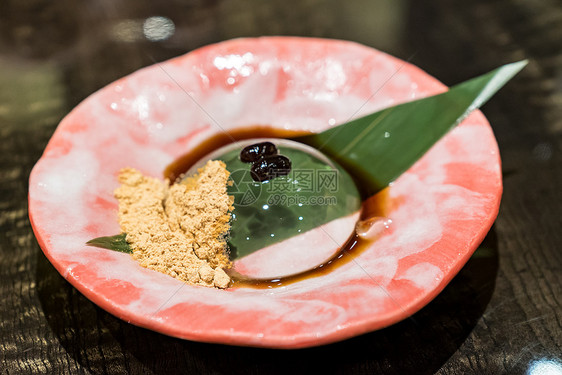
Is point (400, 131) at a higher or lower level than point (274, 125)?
higher

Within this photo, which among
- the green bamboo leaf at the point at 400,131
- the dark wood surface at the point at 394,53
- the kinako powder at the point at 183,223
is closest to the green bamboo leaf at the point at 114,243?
the kinako powder at the point at 183,223

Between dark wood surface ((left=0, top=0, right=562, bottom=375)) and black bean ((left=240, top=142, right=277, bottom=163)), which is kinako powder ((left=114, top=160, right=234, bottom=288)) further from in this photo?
dark wood surface ((left=0, top=0, right=562, bottom=375))

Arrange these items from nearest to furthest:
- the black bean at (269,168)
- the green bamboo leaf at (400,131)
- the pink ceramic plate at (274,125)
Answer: the pink ceramic plate at (274,125) < the black bean at (269,168) < the green bamboo leaf at (400,131)

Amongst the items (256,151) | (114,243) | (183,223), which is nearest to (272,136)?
(256,151)

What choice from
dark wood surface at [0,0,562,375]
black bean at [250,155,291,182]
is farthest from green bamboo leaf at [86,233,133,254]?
black bean at [250,155,291,182]

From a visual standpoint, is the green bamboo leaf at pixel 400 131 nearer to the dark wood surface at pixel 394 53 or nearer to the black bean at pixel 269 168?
the black bean at pixel 269 168

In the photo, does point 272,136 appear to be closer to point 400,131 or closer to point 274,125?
point 274,125
